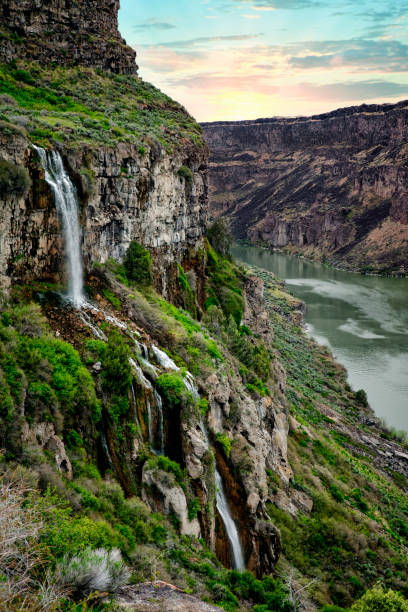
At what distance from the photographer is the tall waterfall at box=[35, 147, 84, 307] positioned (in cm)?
1638

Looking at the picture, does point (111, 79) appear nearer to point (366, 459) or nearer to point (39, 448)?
point (39, 448)

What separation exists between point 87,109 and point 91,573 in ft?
82.0

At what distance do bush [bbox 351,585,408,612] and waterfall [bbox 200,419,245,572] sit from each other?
12.2ft

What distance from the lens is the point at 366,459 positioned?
30766 millimetres

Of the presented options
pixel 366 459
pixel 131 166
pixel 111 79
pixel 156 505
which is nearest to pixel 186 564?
pixel 156 505

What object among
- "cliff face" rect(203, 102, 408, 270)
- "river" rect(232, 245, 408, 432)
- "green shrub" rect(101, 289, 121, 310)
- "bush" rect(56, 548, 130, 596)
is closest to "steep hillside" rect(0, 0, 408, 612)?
"bush" rect(56, 548, 130, 596)

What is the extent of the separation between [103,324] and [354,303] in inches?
2560

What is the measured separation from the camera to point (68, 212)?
56.2 ft

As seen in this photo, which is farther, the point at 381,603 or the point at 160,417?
Answer: the point at 160,417

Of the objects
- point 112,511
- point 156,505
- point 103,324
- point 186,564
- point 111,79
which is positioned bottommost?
point 186,564

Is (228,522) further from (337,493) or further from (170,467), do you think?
(337,493)

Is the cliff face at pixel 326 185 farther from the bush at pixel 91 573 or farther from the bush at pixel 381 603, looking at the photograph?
the bush at pixel 91 573

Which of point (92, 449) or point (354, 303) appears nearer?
→ point (92, 449)

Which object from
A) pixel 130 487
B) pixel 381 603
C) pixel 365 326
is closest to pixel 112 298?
pixel 130 487
